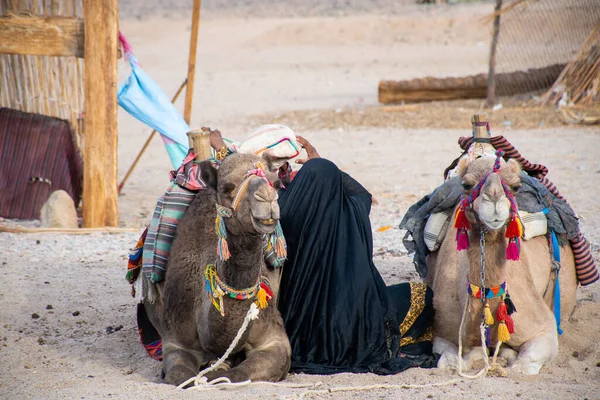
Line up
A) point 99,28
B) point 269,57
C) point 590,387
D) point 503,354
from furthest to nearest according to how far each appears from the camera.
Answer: point 269,57 < point 99,28 < point 503,354 < point 590,387

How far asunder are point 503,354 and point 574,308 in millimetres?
1423

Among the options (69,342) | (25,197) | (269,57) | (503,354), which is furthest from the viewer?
(269,57)

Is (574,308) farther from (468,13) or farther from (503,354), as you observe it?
(468,13)

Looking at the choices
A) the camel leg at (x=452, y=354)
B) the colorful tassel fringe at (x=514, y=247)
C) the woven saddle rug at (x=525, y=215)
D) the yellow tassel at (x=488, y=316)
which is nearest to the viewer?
the colorful tassel fringe at (x=514, y=247)

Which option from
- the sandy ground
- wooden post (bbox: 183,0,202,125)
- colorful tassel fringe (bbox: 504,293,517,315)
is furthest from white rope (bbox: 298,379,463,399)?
wooden post (bbox: 183,0,202,125)

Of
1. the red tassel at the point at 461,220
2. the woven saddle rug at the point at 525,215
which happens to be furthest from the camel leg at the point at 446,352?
the red tassel at the point at 461,220

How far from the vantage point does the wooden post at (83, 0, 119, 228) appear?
8.66 metres

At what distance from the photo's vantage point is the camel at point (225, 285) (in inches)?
172

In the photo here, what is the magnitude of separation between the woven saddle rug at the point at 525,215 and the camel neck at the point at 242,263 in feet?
6.21

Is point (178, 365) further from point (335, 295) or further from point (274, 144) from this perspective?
point (274, 144)

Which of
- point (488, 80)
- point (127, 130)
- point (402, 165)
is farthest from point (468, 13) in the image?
point (402, 165)

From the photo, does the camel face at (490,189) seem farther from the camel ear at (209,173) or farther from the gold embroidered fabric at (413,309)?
the camel ear at (209,173)

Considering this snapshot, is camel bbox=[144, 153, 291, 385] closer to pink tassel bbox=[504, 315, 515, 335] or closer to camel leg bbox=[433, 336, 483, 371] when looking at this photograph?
camel leg bbox=[433, 336, 483, 371]

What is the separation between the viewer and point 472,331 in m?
5.13
